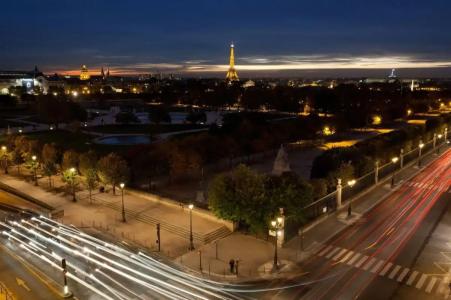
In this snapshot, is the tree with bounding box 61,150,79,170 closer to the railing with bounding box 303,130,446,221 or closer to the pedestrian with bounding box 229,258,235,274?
the railing with bounding box 303,130,446,221

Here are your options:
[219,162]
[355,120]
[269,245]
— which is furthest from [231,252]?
[355,120]

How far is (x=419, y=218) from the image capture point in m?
34.0

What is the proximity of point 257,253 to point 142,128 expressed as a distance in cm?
6273

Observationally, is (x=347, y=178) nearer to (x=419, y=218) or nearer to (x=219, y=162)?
(x=419, y=218)

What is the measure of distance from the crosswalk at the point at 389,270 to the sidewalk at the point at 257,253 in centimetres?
148

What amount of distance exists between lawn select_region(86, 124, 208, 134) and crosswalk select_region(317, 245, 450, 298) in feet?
185

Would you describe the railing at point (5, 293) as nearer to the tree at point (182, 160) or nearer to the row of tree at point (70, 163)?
the row of tree at point (70, 163)

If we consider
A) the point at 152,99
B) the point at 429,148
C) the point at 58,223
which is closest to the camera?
the point at 58,223

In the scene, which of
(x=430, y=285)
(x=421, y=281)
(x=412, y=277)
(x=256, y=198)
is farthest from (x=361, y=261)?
(x=256, y=198)

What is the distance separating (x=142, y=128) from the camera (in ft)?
282

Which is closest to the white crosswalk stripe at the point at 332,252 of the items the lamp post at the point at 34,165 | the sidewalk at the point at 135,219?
the sidewalk at the point at 135,219

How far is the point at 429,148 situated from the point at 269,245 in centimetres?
4559

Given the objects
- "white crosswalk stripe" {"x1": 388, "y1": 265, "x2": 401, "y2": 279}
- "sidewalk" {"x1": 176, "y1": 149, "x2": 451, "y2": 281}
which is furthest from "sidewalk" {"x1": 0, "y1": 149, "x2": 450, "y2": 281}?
"white crosswalk stripe" {"x1": 388, "y1": 265, "x2": 401, "y2": 279}

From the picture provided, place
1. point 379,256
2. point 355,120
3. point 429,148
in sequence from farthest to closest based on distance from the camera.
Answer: point 355,120 → point 429,148 → point 379,256
